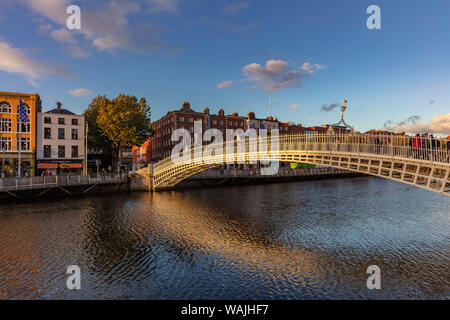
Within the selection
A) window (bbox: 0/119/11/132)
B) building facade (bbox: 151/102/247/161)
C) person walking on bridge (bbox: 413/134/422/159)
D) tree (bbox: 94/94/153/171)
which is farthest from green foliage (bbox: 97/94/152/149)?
person walking on bridge (bbox: 413/134/422/159)

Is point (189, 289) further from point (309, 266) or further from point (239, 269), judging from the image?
point (309, 266)

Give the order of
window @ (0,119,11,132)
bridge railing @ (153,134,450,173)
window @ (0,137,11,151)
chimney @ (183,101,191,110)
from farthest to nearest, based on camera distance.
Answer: chimney @ (183,101,191,110) → window @ (0,119,11,132) → window @ (0,137,11,151) → bridge railing @ (153,134,450,173)

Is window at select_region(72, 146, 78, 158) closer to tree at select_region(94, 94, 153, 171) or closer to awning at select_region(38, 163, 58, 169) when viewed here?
awning at select_region(38, 163, 58, 169)

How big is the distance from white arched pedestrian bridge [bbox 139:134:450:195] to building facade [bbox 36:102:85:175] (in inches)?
519

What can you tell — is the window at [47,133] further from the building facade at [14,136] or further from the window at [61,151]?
the window at [61,151]

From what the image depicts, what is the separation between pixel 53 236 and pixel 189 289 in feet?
37.8

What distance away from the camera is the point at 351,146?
17844 mm

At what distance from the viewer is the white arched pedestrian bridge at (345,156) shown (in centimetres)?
1401

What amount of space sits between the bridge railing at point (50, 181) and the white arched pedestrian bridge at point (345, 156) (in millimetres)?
5077

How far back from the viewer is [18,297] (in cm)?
899

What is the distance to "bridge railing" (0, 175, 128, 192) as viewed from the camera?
2730cm

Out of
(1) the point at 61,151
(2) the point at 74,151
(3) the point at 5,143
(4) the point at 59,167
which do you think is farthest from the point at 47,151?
(3) the point at 5,143

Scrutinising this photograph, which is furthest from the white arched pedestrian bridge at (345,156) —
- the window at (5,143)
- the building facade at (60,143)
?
the window at (5,143)

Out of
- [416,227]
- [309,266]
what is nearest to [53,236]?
[309,266]
